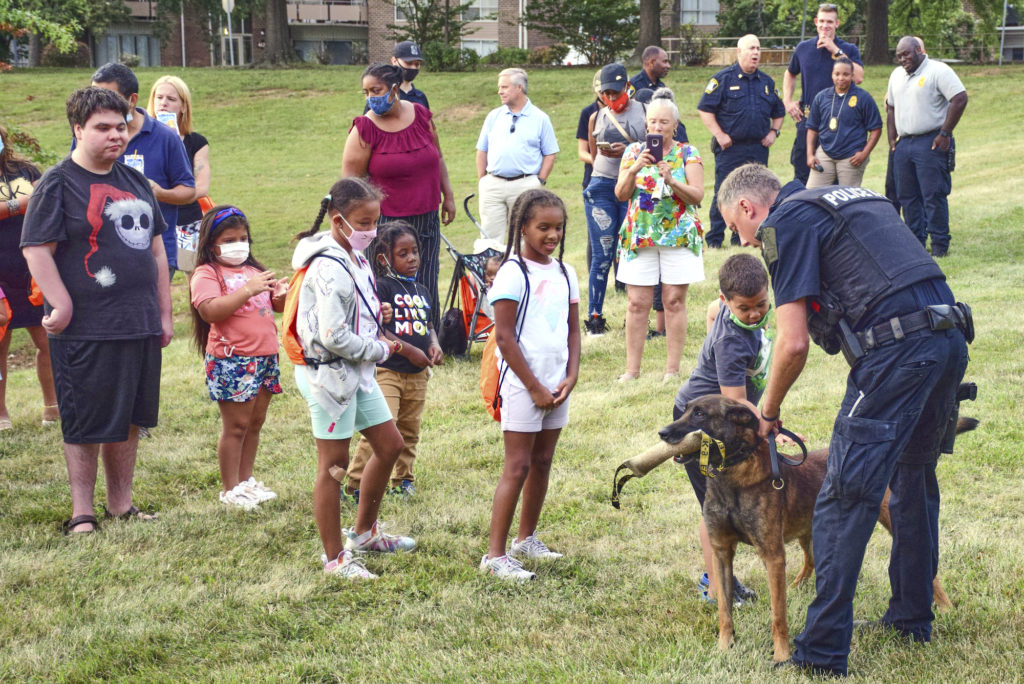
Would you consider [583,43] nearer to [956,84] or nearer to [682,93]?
[682,93]

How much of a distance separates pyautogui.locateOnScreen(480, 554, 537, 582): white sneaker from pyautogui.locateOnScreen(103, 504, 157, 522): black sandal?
195cm

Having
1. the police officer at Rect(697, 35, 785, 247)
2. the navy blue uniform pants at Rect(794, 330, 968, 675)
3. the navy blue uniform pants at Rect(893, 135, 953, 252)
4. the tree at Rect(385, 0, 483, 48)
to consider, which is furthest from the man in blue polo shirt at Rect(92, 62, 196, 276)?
the tree at Rect(385, 0, 483, 48)

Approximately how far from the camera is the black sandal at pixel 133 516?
543 centimetres

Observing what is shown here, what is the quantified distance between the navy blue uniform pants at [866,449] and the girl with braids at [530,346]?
1368 mm

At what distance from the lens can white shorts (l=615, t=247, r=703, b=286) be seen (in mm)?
7461

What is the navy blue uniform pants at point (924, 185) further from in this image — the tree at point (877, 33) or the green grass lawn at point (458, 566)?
the tree at point (877, 33)

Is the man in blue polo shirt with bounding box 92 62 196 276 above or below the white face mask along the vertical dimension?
above

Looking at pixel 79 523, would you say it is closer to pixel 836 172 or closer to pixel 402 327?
pixel 402 327

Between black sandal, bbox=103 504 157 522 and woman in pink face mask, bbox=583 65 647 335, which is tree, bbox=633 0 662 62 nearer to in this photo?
woman in pink face mask, bbox=583 65 647 335

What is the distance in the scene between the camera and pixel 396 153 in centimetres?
716

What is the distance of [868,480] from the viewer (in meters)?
3.47

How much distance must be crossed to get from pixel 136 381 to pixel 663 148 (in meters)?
3.99

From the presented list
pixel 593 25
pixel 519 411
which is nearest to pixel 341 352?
pixel 519 411

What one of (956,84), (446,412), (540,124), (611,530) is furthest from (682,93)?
(611,530)
